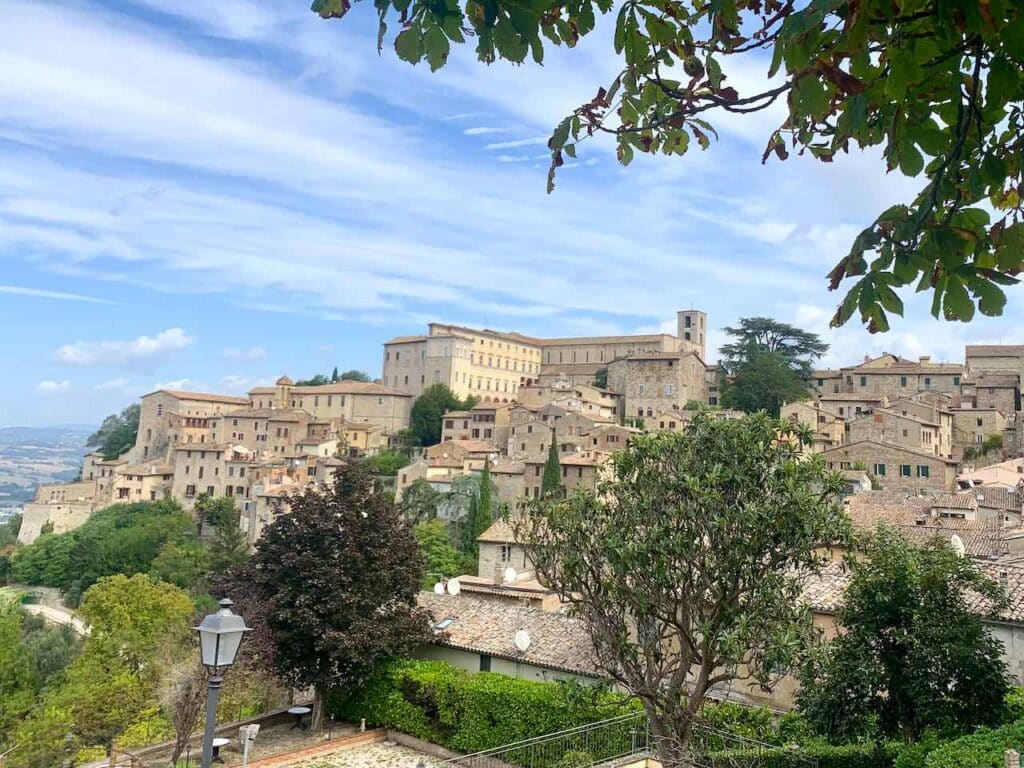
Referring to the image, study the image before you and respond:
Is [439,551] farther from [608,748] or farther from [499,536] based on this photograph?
[608,748]

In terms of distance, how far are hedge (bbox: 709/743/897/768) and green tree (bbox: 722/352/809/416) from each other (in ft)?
191

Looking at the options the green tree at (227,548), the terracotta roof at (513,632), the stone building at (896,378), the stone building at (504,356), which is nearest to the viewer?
the terracotta roof at (513,632)

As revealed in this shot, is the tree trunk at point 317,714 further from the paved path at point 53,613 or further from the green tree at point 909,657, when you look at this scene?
the paved path at point 53,613

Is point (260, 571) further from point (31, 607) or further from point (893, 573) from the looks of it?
point (31, 607)

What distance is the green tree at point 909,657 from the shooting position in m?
11.1

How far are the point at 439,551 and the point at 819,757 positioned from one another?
3475 cm

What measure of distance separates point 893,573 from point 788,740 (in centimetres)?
358

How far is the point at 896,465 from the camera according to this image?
4706 cm

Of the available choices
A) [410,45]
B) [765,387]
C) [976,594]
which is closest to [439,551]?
[976,594]

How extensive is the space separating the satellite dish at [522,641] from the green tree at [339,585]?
2.93 m

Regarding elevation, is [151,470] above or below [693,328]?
below

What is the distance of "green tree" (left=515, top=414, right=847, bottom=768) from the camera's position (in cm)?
1038

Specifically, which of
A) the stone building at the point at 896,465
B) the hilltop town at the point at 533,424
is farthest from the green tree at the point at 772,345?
the stone building at the point at 896,465

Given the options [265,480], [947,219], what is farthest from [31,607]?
[947,219]
